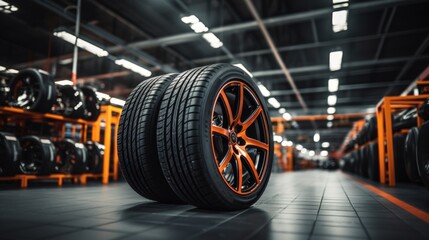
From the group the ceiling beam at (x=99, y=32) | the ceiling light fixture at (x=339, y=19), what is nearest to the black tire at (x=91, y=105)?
the ceiling beam at (x=99, y=32)

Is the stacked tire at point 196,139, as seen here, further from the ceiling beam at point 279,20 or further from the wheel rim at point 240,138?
the ceiling beam at point 279,20

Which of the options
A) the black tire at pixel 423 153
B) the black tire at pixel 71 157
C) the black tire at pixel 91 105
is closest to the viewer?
the black tire at pixel 423 153

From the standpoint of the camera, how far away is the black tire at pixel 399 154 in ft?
20.3

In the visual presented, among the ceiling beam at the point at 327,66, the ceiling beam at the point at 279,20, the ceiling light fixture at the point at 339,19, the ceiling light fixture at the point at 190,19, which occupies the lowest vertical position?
the ceiling light fixture at the point at 190,19

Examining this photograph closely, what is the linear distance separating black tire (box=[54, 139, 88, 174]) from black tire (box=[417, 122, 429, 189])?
554 centimetres

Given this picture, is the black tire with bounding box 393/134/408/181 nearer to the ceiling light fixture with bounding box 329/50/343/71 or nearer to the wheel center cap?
the wheel center cap

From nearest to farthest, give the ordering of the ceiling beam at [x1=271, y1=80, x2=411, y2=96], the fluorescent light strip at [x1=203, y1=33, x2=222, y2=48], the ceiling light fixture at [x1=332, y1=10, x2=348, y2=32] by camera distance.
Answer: the ceiling light fixture at [x1=332, y1=10, x2=348, y2=32] → the fluorescent light strip at [x1=203, y1=33, x2=222, y2=48] → the ceiling beam at [x1=271, y1=80, x2=411, y2=96]

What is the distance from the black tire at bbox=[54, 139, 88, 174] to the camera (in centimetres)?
588

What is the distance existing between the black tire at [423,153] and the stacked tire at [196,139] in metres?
1.63

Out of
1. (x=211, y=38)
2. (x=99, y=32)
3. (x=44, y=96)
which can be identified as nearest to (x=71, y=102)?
(x=44, y=96)

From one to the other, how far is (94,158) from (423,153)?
19.2 feet

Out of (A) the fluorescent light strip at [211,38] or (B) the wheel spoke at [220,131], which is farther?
(A) the fluorescent light strip at [211,38]

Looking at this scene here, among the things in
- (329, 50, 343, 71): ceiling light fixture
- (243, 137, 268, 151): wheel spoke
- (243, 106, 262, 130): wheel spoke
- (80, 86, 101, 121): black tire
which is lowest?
(243, 137, 268, 151): wheel spoke

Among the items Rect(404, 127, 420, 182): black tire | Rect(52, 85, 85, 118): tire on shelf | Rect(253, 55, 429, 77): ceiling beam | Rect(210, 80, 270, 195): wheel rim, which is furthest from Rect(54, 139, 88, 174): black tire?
Rect(253, 55, 429, 77): ceiling beam
